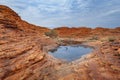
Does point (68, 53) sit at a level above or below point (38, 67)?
below

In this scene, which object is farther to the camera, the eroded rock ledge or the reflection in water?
the reflection in water

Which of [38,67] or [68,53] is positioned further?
[68,53]

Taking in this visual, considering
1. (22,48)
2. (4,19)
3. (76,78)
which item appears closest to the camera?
(76,78)

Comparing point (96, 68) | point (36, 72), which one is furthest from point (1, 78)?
point (96, 68)

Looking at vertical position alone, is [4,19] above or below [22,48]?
above

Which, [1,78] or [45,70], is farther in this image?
[45,70]

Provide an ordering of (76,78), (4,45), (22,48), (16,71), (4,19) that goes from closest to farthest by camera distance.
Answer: (16,71), (76,78), (4,45), (22,48), (4,19)

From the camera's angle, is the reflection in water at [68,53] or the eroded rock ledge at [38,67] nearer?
the eroded rock ledge at [38,67]

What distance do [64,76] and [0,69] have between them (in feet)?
14.2

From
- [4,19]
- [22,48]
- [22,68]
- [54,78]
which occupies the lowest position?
[54,78]

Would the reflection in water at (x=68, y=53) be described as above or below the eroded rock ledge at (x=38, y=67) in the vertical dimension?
below

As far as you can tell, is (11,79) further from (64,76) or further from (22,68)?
(64,76)

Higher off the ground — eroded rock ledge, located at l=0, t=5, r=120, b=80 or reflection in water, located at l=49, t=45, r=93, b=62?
eroded rock ledge, located at l=0, t=5, r=120, b=80

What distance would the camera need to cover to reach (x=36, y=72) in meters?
13.3
